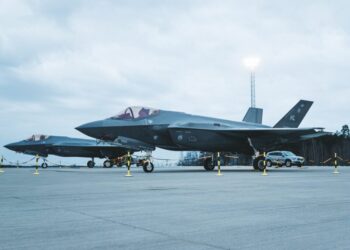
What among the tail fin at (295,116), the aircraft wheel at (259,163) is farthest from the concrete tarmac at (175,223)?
the tail fin at (295,116)

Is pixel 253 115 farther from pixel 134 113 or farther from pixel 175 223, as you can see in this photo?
pixel 175 223

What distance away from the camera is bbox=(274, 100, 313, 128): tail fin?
2327cm

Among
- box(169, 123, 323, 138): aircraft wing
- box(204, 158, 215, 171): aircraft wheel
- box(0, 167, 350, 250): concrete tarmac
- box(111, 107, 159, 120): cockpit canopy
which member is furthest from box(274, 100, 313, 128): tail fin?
box(0, 167, 350, 250): concrete tarmac

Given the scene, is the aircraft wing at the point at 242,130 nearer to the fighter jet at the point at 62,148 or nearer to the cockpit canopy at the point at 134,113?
the cockpit canopy at the point at 134,113

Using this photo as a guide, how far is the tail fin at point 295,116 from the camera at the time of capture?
76.3 ft

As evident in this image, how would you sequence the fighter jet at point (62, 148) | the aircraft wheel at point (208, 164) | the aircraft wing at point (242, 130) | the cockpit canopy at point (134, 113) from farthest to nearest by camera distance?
1. the fighter jet at point (62, 148)
2. the aircraft wheel at point (208, 164)
3. the aircraft wing at point (242, 130)
4. the cockpit canopy at point (134, 113)

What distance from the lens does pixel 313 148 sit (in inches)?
2488

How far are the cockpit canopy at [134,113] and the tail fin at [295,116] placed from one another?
8.70 m

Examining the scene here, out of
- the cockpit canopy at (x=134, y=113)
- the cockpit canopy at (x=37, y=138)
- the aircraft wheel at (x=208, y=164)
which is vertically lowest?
the aircraft wheel at (x=208, y=164)

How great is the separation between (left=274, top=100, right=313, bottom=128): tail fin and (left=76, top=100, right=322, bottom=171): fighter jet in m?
1.73

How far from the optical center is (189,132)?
61.6 ft

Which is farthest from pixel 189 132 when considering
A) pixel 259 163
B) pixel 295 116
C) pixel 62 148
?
pixel 62 148

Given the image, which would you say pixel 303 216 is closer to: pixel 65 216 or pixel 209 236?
pixel 209 236

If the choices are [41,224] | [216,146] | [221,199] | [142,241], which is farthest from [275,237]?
[216,146]
